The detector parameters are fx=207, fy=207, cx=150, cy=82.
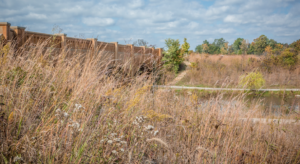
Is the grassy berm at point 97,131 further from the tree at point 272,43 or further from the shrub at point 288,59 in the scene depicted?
the tree at point 272,43

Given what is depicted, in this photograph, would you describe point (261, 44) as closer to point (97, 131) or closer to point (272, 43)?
point (272, 43)

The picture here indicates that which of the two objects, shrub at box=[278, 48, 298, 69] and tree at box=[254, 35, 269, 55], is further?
tree at box=[254, 35, 269, 55]

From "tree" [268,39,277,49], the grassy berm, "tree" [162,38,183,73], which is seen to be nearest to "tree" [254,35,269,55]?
"tree" [268,39,277,49]

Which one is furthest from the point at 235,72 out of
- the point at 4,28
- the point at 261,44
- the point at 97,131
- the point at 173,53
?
the point at 261,44

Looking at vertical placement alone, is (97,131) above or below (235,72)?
below

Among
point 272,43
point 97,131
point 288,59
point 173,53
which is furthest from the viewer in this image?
point 272,43

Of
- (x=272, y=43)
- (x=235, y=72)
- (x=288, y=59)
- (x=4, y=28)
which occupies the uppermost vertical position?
(x=272, y=43)

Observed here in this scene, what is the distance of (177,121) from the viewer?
3.23 metres

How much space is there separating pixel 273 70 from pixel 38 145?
18881 millimetres

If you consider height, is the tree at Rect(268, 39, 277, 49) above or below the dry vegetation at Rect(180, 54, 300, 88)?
above

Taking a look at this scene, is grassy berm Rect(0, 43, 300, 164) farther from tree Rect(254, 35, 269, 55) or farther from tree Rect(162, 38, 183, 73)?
tree Rect(254, 35, 269, 55)

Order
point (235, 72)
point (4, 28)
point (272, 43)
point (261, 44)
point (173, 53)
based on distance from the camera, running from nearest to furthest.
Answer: point (4, 28) < point (235, 72) < point (173, 53) < point (261, 44) < point (272, 43)

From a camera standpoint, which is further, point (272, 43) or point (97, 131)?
point (272, 43)

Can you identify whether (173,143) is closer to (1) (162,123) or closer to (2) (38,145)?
(1) (162,123)
